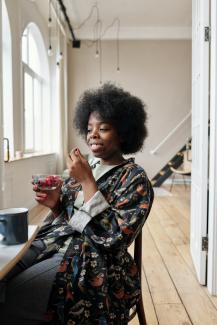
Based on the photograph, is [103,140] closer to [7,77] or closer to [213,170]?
[213,170]

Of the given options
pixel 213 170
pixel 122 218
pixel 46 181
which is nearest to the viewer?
pixel 122 218

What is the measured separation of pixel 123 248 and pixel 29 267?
28 cm

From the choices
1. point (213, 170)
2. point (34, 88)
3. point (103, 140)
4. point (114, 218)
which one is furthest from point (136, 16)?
point (114, 218)

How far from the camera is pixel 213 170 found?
6.15ft

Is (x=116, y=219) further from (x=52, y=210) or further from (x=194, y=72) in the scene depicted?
(x=194, y=72)

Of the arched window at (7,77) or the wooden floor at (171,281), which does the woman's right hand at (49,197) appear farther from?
the arched window at (7,77)

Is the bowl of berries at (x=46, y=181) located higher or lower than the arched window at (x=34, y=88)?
lower

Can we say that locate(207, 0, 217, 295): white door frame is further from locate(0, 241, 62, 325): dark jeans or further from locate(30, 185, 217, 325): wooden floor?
locate(0, 241, 62, 325): dark jeans

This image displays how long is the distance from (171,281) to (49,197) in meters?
1.42

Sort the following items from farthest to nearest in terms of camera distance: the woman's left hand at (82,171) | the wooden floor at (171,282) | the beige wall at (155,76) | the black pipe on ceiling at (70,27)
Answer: the beige wall at (155,76), the black pipe on ceiling at (70,27), the wooden floor at (171,282), the woman's left hand at (82,171)

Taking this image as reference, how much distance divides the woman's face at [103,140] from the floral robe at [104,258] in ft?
0.29

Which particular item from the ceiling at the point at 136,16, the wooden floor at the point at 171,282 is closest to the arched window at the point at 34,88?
the ceiling at the point at 136,16

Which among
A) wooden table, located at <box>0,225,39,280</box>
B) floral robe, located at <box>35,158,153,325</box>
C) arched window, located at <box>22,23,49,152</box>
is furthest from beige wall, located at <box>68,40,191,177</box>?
wooden table, located at <box>0,225,39,280</box>

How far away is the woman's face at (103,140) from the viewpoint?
110cm
